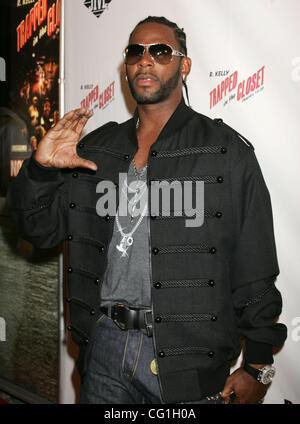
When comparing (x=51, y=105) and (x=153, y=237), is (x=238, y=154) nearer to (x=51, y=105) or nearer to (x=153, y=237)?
(x=153, y=237)

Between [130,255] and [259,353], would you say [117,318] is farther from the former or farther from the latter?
[259,353]

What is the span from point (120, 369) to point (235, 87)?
179cm

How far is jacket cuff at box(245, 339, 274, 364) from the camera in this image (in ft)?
6.98

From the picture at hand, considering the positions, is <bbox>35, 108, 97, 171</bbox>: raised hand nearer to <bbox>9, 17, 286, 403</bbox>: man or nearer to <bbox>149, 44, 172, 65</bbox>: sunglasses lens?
<bbox>9, 17, 286, 403</bbox>: man

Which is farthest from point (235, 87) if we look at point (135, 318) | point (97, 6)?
point (135, 318)

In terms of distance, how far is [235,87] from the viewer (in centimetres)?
285

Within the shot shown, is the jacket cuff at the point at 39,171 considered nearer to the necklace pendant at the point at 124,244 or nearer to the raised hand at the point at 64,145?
the raised hand at the point at 64,145

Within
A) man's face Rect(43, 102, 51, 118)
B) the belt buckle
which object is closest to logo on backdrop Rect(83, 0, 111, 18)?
man's face Rect(43, 102, 51, 118)

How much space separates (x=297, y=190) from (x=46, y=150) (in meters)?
1.45

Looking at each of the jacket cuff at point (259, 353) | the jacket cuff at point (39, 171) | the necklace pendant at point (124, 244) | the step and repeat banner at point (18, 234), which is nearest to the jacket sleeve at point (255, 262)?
the jacket cuff at point (259, 353)

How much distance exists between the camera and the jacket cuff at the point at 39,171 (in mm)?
2281

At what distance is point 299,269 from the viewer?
108 inches

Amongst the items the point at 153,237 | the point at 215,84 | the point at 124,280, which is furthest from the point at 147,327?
the point at 215,84

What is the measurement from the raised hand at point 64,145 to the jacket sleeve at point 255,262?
2.39 feet
